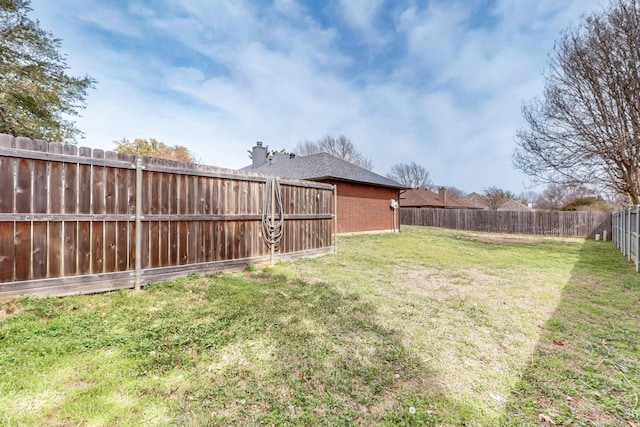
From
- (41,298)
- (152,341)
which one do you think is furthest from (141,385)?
(41,298)

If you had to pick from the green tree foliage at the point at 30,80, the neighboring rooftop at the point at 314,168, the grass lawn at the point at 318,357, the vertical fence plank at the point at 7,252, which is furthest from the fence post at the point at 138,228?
the green tree foliage at the point at 30,80

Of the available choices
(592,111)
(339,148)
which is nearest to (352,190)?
(592,111)

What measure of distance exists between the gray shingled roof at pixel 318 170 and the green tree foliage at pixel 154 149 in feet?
41.2

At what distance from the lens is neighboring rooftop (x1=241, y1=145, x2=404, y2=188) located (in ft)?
42.4

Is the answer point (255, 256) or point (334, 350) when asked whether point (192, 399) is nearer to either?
point (334, 350)

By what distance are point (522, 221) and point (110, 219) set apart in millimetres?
21201

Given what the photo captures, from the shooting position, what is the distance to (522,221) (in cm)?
1712

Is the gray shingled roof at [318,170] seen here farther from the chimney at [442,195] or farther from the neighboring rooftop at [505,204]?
the neighboring rooftop at [505,204]

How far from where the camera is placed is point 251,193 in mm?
5391

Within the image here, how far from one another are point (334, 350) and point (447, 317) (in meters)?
1.68

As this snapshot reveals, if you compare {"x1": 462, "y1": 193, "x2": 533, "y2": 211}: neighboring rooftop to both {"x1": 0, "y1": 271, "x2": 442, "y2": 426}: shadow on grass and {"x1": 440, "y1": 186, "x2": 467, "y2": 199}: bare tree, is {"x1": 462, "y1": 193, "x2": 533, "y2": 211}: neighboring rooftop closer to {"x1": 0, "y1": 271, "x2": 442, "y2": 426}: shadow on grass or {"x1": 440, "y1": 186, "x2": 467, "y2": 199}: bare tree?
{"x1": 440, "y1": 186, "x2": 467, "y2": 199}: bare tree

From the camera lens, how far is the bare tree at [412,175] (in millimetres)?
49688

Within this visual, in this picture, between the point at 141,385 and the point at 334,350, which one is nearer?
the point at 141,385

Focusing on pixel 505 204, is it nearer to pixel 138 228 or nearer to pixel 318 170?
pixel 318 170
